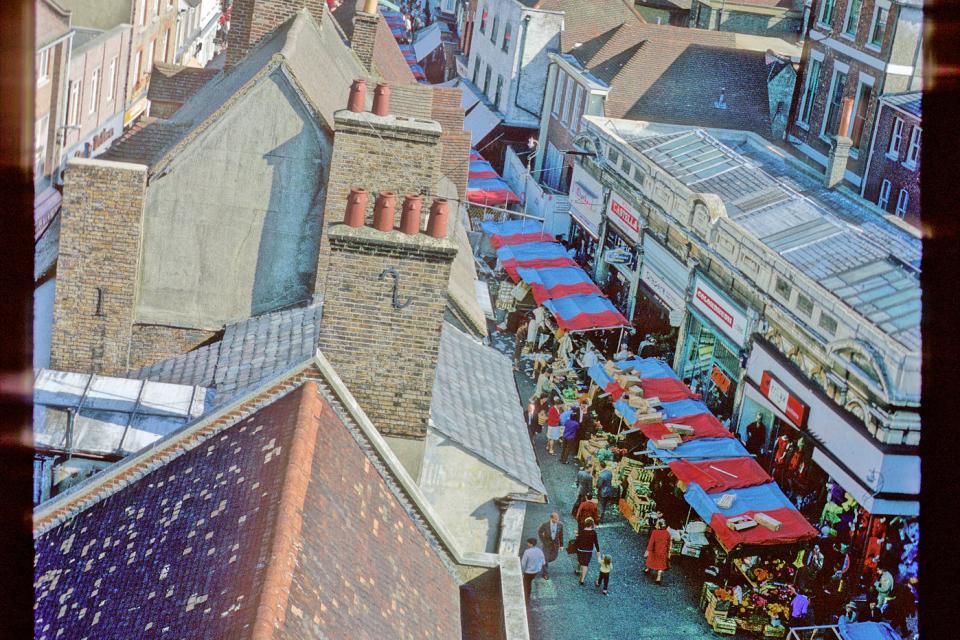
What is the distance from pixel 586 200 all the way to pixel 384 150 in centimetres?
2713

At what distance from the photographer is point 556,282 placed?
3288 cm

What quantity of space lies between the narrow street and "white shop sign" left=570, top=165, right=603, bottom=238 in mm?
17253

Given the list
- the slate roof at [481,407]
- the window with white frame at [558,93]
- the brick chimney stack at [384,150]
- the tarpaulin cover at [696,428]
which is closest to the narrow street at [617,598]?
the tarpaulin cover at [696,428]

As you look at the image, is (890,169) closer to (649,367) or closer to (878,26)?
(878,26)

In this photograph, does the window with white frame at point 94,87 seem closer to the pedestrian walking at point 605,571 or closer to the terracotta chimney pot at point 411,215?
the pedestrian walking at point 605,571

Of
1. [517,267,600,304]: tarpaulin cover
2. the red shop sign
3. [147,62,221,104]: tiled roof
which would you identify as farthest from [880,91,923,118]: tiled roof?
[147,62,221,104]: tiled roof

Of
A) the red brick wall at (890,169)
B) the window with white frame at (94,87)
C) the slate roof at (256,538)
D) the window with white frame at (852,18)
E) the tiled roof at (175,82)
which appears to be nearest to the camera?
the slate roof at (256,538)

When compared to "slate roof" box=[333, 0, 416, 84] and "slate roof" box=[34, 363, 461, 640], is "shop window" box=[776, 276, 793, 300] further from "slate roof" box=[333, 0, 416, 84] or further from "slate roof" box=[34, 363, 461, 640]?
"slate roof" box=[34, 363, 461, 640]

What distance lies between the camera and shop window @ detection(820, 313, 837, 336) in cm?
2422

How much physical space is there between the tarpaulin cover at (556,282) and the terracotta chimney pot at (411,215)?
20455 mm

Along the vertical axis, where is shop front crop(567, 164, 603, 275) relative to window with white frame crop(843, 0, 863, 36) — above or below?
below

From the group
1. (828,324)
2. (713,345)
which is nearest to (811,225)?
(713,345)

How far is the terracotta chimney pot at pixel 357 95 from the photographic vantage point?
1388 centimetres

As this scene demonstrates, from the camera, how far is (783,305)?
86.2ft
